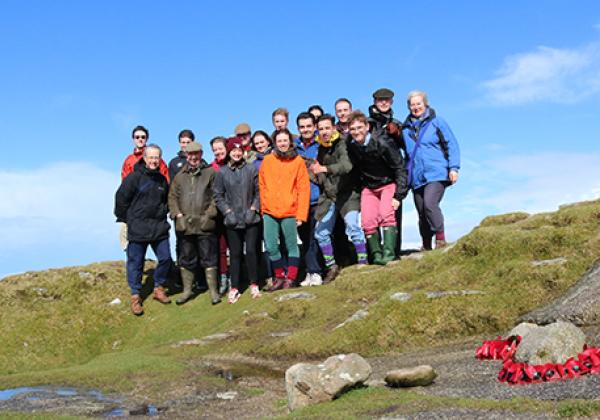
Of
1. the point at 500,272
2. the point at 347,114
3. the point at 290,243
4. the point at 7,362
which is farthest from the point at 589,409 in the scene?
the point at 7,362

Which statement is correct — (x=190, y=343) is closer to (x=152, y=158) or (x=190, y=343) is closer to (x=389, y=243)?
(x=152, y=158)

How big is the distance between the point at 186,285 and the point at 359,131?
8709 mm

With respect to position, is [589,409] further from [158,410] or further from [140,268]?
[140,268]

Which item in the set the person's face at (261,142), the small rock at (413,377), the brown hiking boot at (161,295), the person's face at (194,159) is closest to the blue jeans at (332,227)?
the person's face at (261,142)

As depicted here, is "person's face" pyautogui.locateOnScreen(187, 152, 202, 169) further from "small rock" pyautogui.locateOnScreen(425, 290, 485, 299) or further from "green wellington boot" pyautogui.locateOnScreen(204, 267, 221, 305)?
"small rock" pyautogui.locateOnScreen(425, 290, 485, 299)

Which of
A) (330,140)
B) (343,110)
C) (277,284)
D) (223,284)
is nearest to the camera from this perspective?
(330,140)

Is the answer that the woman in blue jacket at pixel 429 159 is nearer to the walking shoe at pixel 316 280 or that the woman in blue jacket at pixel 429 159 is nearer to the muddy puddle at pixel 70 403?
the walking shoe at pixel 316 280

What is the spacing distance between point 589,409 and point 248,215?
563 inches

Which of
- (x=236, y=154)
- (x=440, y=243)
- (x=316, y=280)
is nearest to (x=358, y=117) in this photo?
(x=236, y=154)

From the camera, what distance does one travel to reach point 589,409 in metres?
8.63

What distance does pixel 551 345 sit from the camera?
1191 cm

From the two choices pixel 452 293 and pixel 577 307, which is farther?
pixel 452 293

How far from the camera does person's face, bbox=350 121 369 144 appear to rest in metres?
20.8

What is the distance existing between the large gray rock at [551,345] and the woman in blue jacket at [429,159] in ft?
31.2
